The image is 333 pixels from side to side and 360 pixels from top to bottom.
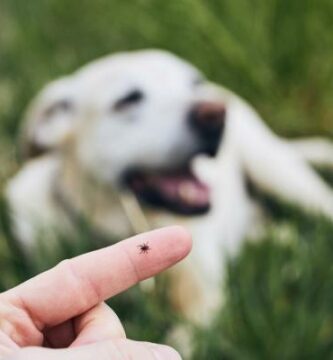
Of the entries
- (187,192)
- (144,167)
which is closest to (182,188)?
(187,192)

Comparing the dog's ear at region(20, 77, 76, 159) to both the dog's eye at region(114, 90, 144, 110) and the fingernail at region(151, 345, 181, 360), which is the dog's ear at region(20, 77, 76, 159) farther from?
the fingernail at region(151, 345, 181, 360)

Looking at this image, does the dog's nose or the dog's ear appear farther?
the dog's ear

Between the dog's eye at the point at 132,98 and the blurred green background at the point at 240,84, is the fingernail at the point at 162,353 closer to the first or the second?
the blurred green background at the point at 240,84

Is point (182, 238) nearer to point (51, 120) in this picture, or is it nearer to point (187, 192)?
point (187, 192)

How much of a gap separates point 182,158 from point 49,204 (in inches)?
14.8

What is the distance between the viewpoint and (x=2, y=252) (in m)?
2.30

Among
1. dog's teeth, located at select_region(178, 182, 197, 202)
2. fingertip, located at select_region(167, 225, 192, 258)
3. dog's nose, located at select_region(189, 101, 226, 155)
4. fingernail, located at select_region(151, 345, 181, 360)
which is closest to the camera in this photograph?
fingernail, located at select_region(151, 345, 181, 360)

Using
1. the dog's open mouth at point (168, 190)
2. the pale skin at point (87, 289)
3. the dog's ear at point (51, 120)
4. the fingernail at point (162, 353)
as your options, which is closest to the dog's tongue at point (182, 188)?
the dog's open mouth at point (168, 190)

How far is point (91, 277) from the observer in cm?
126

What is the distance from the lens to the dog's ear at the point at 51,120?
2.43m

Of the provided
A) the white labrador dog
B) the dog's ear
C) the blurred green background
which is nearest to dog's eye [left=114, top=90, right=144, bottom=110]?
the white labrador dog

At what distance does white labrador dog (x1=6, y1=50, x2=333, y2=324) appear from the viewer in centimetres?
227

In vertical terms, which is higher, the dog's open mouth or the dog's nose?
the dog's nose

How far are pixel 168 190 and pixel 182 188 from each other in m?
0.04
